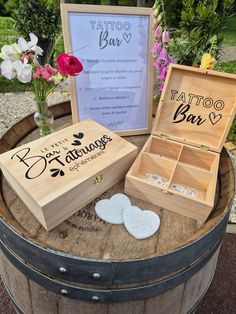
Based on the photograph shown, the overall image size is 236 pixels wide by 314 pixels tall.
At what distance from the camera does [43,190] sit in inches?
40.3

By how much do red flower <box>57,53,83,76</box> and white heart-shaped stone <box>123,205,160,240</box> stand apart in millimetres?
603

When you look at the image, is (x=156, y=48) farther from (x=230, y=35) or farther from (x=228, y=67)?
(x=230, y=35)

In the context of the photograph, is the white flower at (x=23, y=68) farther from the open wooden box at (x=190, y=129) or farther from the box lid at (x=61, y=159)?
the open wooden box at (x=190, y=129)

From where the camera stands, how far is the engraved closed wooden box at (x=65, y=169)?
1033 millimetres

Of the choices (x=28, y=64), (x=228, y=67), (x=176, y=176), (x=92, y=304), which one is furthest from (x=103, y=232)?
(x=228, y=67)

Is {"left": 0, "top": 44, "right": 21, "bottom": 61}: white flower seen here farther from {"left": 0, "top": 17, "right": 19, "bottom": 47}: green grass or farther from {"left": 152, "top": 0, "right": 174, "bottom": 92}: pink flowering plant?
{"left": 0, "top": 17, "right": 19, "bottom": 47}: green grass

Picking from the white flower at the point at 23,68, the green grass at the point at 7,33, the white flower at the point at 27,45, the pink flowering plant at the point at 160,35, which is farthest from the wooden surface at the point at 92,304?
the green grass at the point at 7,33

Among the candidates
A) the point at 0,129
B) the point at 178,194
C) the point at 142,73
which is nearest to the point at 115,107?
the point at 142,73

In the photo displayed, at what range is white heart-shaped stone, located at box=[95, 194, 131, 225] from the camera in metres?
1.10

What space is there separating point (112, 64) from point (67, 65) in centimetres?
31

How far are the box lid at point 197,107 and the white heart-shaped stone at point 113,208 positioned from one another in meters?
0.43

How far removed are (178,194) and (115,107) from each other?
2.11 ft

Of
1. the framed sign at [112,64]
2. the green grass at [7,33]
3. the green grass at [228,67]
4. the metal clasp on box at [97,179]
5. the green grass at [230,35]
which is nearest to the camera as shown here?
the metal clasp on box at [97,179]

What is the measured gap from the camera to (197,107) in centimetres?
143
